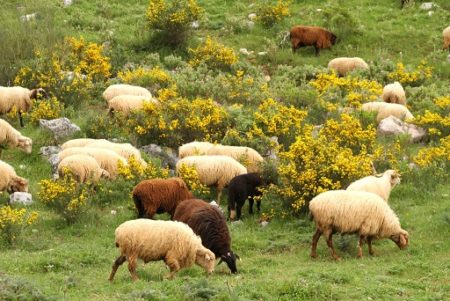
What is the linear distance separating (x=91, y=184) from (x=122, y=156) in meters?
1.34

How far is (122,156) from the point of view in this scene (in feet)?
57.6

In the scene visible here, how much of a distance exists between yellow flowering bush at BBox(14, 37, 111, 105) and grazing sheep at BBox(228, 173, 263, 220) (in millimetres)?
7811

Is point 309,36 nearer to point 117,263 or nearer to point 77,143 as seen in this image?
point 77,143

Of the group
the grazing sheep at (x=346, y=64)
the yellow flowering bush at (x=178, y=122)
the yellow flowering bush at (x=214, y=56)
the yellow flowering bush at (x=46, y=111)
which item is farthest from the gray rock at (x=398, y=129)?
the yellow flowering bush at (x=46, y=111)

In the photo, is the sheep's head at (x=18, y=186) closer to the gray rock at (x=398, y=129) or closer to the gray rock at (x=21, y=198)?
the gray rock at (x=21, y=198)

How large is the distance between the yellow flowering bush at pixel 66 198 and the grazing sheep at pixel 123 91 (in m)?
6.38

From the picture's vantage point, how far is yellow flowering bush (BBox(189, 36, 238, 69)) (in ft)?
85.2

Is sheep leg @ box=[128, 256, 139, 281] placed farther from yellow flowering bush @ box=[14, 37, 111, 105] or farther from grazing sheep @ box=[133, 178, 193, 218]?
yellow flowering bush @ box=[14, 37, 111, 105]

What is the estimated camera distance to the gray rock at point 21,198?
51.8 feet

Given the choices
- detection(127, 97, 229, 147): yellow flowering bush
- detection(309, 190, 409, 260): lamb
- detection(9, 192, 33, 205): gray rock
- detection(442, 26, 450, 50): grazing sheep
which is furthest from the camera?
detection(442, 26, 450, 50): grazing sheep

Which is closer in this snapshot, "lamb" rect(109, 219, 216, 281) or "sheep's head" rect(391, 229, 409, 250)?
"lamb" rect(109, 219, 216, 281)

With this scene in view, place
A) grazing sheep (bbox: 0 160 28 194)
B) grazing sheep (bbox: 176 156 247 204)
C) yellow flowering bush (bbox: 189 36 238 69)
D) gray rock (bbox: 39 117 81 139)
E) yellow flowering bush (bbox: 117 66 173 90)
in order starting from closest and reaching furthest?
grazing sheep (bbox: 0 160 28 194) < grazing sheep (bbox: 176 156 247 204) < gray rock (bbox: 39 117 81 139) < yellow flowering bush (bbox: 117 66 173 90) < yellow flowering bush (bbox: 189 36 238 69)

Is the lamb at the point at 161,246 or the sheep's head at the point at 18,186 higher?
the lamb at the point at 161,246

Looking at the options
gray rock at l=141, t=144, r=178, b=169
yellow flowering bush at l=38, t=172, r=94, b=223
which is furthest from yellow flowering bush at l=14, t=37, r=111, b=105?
yellow flowering bush at l=38, t=172, r=94, b=223
